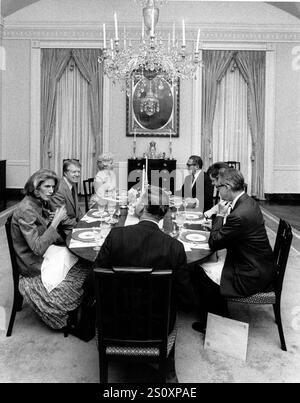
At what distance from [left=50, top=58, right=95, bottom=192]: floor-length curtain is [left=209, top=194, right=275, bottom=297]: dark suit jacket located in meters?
6.92

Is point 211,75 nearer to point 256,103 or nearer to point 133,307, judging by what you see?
point 256,103

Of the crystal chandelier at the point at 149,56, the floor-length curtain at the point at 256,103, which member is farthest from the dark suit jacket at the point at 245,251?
the floor-length curtain at the point at 256,103

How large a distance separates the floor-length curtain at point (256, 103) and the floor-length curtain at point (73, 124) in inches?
142

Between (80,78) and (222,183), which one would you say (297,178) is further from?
(222,183)

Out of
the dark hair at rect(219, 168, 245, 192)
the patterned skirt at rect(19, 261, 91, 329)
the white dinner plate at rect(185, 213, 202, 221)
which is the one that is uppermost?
the dark hair at rect(219, 168, 245, 192)

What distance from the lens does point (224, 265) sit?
321cm

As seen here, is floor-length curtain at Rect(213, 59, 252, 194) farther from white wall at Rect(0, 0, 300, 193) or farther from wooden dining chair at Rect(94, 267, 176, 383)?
wooden dining chair at Rect(94, 267, 176, 383)

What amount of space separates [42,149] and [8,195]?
4.46 feet

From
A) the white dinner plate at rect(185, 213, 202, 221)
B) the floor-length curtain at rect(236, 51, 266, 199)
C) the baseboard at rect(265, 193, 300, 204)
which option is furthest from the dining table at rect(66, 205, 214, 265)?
the baseboard at rect(265, 193, 300, 204)

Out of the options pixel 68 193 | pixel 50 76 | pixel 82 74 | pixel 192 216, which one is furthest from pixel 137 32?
pixel 192 216

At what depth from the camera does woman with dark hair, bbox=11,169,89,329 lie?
3.19 m

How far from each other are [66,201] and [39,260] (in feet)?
4.07

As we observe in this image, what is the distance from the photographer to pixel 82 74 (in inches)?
371
